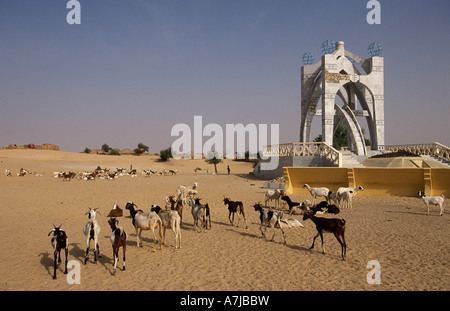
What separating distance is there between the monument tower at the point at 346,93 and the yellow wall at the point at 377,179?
1233 cm

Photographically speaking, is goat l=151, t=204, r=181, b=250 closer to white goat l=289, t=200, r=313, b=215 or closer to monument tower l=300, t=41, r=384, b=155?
white goat l=289, t=200, r=313, b=215

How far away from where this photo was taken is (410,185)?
766 inches

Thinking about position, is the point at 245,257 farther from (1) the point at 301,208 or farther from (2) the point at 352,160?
(2) the point at 352,160

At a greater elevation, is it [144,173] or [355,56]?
[355,56]

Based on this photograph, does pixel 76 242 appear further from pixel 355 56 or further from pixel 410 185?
pixel 355 56

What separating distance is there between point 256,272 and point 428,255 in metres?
5.23

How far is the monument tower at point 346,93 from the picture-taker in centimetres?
3241

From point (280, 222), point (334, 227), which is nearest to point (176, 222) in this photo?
point (280, 222)

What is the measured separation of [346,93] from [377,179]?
23.3 meters

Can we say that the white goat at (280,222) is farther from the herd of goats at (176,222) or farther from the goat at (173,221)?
the goat at (173,221)

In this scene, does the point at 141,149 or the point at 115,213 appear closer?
the point at 115,213

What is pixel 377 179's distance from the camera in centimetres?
2017

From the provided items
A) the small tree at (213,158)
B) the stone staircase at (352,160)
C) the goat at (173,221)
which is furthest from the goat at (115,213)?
the small tree at (213,158)
